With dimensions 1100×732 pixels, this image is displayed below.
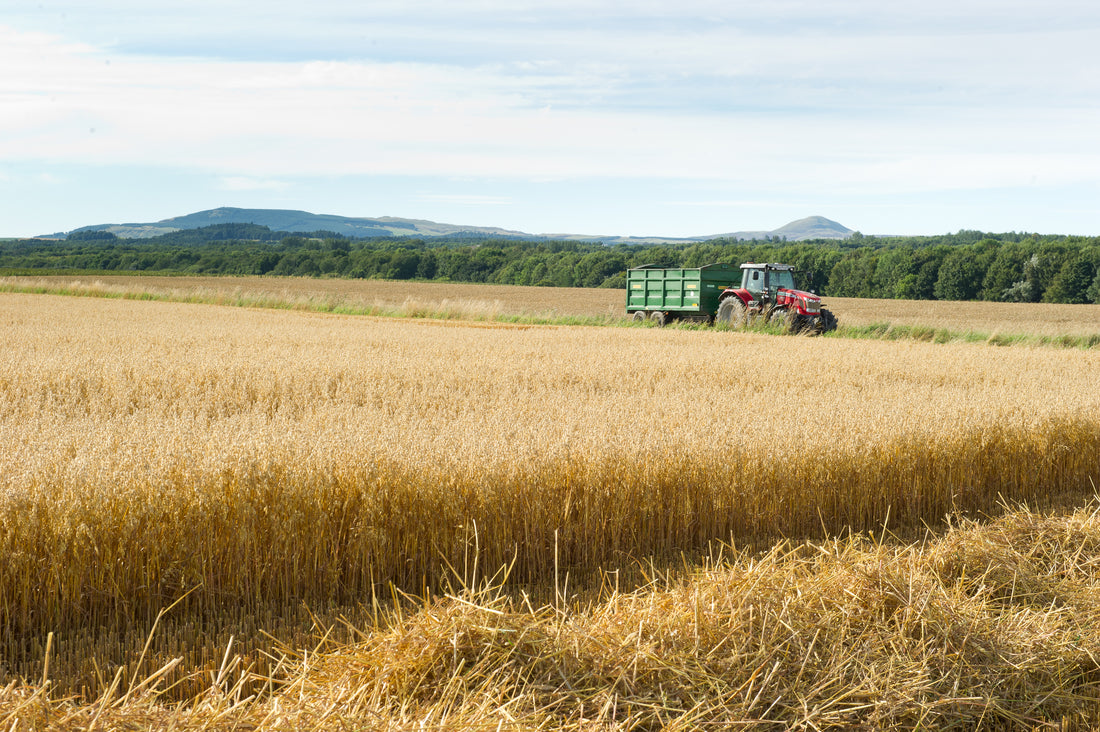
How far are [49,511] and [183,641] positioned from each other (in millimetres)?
1145

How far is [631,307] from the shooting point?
107 feet

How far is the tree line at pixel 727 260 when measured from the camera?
7088 cm

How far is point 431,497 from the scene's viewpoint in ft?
17.7

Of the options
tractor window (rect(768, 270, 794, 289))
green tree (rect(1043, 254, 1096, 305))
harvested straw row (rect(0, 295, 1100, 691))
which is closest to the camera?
harvested straw row (rect(0, 295, 1100, 691))

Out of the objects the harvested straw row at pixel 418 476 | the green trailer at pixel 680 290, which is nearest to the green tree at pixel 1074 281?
the green trailer at pixel 680 290

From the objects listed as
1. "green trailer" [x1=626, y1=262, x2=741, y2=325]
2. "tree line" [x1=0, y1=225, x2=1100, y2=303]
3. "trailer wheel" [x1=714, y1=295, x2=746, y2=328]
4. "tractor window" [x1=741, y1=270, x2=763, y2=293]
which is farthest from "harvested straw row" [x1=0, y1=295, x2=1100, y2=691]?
"tree line" [x1=0, y1=225, x2=1100, y2=303]

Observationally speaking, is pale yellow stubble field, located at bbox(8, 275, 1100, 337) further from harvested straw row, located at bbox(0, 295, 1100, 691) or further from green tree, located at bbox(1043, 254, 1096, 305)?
harvested straw row, located at bbox(0, 295, 1100, 691)

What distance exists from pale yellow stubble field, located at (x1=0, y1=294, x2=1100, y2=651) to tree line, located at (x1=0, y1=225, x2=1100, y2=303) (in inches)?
1983

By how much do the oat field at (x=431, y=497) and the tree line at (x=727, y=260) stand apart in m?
50.9

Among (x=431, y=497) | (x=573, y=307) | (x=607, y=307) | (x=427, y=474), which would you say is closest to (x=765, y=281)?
(x=573, y=307)

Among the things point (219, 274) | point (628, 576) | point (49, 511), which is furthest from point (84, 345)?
point (219, 274)

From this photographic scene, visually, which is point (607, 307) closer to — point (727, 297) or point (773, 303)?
point (727, 297)

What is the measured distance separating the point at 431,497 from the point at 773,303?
2310cm

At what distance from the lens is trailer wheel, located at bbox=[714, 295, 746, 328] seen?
88.8 feet
